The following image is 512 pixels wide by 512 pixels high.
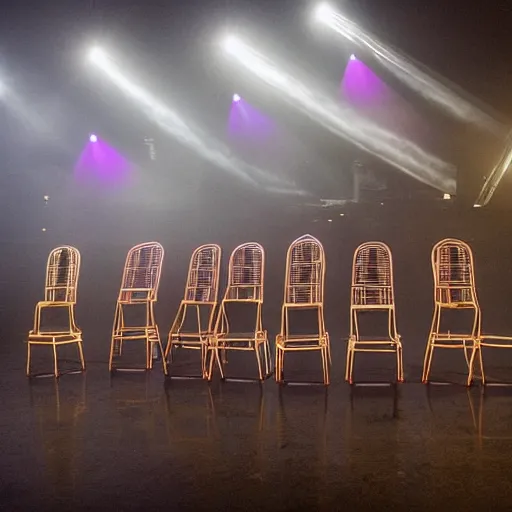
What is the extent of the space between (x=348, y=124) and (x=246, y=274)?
2.39 meters

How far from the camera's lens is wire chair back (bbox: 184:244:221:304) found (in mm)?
4539

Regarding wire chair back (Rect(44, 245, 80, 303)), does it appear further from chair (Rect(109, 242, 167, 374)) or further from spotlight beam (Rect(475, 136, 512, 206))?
spotlight beam (Rect(475, 136, 512, 206))

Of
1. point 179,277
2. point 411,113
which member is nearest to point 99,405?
point 179,277

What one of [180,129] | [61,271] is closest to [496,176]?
[180,129]

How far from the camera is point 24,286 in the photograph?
6.19 metres

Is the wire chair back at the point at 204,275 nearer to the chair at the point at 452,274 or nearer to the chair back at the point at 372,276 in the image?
the chair back at the point at 372,276

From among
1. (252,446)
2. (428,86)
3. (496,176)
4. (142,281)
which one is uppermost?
(428,86)

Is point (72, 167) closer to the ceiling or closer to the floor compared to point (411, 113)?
closer to the floor

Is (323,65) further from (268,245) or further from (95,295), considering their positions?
(95,295)

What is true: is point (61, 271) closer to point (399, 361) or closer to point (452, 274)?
point (399, 361)

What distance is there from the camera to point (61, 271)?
16.1 ft

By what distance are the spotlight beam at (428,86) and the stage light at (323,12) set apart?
0.92 feet

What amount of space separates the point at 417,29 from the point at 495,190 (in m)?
1.81

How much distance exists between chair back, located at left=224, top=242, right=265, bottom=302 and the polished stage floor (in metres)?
0.80
